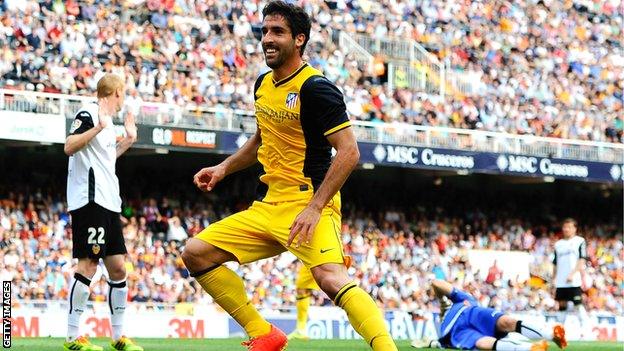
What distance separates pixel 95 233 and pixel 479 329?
4.93 metres

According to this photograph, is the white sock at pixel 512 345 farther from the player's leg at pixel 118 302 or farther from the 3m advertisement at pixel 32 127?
the 3m advertisement at pixel 32 127

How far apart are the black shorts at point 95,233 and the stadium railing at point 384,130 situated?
41.6ft

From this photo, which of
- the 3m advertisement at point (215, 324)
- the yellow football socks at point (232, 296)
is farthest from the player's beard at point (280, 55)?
the 3m advertisement at point (215, 324)

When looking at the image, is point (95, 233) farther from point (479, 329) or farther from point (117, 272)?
point (479, 329)

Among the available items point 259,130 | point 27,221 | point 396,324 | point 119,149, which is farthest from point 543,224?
point 259,130

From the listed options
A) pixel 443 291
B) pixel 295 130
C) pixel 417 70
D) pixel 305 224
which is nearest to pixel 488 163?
pixel 417 70

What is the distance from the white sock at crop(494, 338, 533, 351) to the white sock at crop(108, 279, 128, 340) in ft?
14.0

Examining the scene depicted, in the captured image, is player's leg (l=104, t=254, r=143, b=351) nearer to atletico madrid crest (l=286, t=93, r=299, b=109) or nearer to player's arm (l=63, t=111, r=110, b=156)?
player's arm (l=63, t=111, r=110, b=156)

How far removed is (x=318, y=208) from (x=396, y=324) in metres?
14.7

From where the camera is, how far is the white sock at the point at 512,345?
45.0 feet

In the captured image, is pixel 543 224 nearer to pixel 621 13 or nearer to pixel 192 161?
pixel 621 13

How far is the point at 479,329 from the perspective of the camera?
1445 centimetres

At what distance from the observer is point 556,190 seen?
36.2 metres

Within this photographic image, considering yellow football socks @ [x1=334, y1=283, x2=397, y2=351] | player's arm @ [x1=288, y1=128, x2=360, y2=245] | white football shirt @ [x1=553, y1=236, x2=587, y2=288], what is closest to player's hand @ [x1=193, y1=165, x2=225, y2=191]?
player's arm @ [x1=288, y1=128, x2=360, y2=245]
